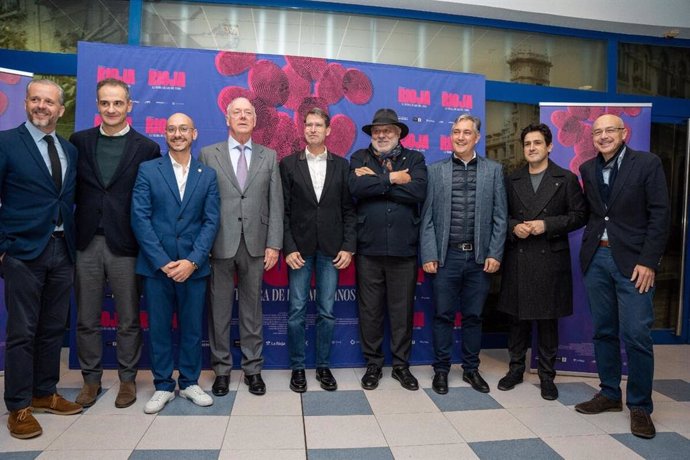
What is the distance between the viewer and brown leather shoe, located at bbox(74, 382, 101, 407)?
2.70 m

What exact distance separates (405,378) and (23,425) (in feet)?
7.53

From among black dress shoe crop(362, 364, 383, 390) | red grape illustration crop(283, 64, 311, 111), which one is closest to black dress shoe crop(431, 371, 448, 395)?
black dress shoe crop(362, 364, 383, 390)

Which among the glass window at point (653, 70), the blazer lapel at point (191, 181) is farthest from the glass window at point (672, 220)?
the blazer lapel at point (191, 181)

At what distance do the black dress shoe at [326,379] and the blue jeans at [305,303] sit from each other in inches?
3.9

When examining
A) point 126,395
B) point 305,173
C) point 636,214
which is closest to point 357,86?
point 305,173

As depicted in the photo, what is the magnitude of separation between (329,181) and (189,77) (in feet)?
4.76

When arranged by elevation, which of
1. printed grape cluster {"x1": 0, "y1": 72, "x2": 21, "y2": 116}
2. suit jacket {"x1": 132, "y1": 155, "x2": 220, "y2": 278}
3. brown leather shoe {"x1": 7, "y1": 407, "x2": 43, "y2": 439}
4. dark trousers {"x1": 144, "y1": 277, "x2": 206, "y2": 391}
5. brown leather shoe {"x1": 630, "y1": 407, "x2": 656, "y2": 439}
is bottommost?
brown leather shoe {"x1": 630, "y1": 407, "x2": 656, "y2": 439}

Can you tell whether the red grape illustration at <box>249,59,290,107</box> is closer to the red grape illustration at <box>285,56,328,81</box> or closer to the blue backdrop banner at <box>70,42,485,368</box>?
the blue backdrop banner at <box>70,42,485,368</box>

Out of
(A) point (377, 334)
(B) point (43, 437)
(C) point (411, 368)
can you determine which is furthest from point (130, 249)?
(C) point (411, 368)

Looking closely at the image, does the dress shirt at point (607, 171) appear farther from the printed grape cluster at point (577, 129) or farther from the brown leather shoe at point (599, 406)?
the brown leather shoe at point (599, 406)

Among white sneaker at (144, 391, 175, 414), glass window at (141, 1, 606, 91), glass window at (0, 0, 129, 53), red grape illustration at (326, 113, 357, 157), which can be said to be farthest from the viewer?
glass window at (141, 1, 606, 91)

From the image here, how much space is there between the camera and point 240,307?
301cm

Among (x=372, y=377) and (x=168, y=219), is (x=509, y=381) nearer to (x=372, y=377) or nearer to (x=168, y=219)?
(x=372, y=377)

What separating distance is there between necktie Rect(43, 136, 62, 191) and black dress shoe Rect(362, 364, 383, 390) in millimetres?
2314
